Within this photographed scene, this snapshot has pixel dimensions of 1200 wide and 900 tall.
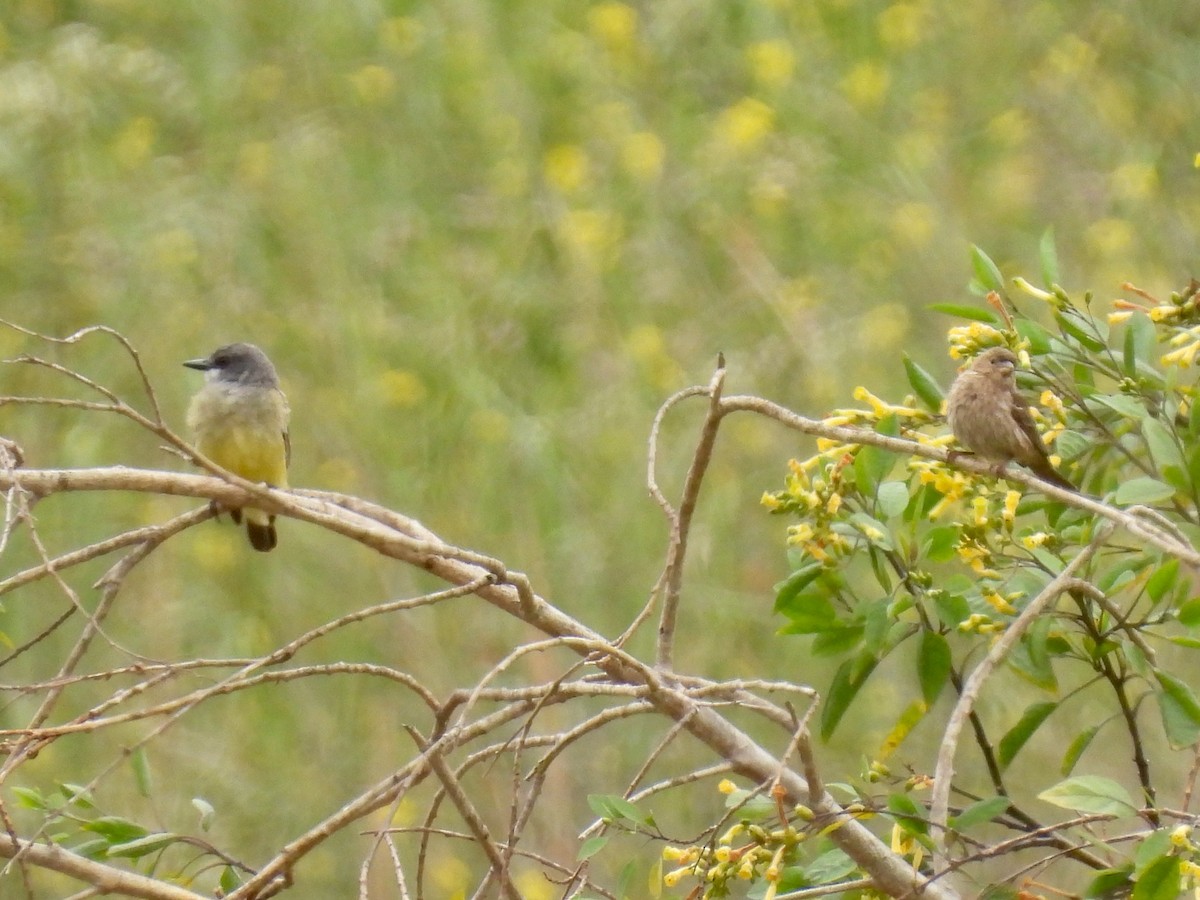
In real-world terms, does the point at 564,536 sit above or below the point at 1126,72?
below

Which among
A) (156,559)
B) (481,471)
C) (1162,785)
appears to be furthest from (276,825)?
(1162,785)

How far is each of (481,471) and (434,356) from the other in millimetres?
570

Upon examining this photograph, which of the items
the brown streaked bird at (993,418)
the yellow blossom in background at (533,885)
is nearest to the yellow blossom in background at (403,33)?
the yellow blossom in background at (533,885)

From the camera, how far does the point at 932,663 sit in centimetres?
287

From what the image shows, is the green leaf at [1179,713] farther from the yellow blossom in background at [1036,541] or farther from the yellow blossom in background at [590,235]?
the yellow blossom in background at [590,235]

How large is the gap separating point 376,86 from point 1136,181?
11.7 feet

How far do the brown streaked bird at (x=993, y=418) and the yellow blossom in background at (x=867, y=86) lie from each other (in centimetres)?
409

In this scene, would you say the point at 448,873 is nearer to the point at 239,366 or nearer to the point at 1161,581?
the point at 239,366

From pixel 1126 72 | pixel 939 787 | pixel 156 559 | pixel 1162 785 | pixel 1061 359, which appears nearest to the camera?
pixel 939 787

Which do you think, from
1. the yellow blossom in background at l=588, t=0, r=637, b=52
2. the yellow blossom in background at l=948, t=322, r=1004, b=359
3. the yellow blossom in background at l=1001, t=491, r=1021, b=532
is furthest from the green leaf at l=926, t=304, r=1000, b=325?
the yellow blossom in background at l=588, t=0, r=637, b=52

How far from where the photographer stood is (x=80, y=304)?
7.47m

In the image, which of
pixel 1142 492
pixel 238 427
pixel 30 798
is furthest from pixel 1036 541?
pixel 238 427

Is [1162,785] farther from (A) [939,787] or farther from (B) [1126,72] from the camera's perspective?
(A) [939,787]

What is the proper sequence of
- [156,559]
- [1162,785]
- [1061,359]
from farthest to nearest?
1. [156,559]
2. [1162,785]
3. [1061,359]
